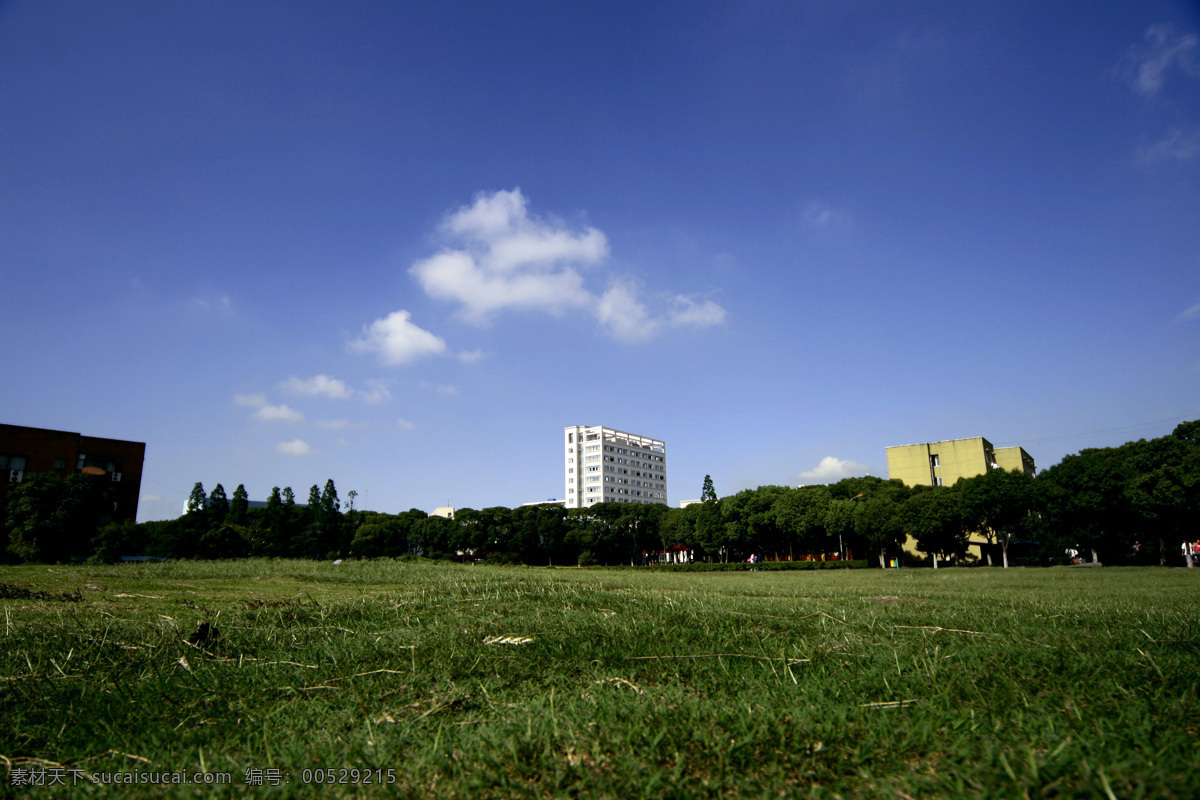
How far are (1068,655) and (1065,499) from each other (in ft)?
160

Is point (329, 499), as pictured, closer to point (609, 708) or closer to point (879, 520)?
point (879, 520)

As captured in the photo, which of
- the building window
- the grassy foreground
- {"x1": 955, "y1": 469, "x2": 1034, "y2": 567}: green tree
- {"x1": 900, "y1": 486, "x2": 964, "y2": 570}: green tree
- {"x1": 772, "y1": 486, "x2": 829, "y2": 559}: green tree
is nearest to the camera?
the grassy foreground

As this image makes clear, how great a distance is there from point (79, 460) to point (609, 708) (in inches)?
2656

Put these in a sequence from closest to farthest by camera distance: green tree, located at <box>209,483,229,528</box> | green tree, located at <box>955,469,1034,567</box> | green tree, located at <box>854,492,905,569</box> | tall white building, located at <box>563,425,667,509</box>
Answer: green tree, located at <box>955,469,1034,567</box> → green tree, located at <box>854,492,905,569</box> → green tree, located at <box>209,483,229,528</box> → tall white building, located at <box>563,425,667,509</box>

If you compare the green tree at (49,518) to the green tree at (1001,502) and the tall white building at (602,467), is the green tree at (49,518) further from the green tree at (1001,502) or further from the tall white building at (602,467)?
the tall white building at (602,467)

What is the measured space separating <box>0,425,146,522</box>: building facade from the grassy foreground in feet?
187

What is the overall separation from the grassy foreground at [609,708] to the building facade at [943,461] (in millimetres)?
83457

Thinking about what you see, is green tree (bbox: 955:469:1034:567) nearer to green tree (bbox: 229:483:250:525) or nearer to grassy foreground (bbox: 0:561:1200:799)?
grassy foreground (bbox: 0:561:1200:799)

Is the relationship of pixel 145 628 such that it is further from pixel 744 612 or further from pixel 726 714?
pixel 744 612

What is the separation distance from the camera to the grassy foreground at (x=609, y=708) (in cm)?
219

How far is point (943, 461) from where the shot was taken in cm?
8106

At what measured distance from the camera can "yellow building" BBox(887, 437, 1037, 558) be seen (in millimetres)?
78688

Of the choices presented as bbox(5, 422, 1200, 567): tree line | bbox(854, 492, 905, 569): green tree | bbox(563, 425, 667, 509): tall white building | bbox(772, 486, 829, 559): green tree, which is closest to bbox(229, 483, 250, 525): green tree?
bbox(5, 422, 1200, 567): tree line

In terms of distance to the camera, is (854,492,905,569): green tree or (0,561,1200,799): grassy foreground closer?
(0,561,1200,799): grassy foreground
